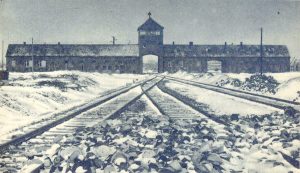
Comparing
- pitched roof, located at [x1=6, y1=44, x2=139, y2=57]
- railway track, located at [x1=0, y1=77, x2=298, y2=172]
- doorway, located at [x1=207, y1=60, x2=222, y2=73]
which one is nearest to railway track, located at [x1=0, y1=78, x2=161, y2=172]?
railway track, located at [x1=0, y1=77, x2=298, y2=172]

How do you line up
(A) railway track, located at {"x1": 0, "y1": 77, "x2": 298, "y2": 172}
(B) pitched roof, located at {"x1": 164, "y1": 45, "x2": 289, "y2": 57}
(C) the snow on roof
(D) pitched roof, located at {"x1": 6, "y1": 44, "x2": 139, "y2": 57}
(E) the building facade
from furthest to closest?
1. (B) pitched roof, located at {"x1": 164, "y1": 45, "x2": 289, "y2": 57}
2. (C) the snow on roof
3. (D) pitched roof, located at {"x1": 6, "y1": 44, "x2": 139, "y2": 57}
4. (E) the building facade
5. (A) railway track, located at {"x1": 0, "y1": 77, "x2": 298, "y2": 172}

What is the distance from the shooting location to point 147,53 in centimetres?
6147

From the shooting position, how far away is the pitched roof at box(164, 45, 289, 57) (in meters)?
64.8

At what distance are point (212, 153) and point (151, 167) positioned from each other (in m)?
1.09

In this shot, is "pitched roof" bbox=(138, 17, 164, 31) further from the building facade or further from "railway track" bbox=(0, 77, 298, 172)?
"railway track" bbox=(0, 77, 298, 172)

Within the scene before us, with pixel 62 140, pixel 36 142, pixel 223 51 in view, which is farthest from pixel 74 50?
pixel 36 142

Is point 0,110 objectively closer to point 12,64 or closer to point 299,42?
point 299,42

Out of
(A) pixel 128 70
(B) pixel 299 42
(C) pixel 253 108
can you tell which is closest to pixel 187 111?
(C) pixel 253 108

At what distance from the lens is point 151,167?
20.1ft

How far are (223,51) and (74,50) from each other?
25.2 meters

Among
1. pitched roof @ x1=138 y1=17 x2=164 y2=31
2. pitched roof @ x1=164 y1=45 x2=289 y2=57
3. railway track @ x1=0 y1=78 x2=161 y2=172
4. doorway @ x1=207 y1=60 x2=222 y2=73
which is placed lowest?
railway track @ x1=0 y1=78 x2=161 y2=172

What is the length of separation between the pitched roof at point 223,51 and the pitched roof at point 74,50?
675cm

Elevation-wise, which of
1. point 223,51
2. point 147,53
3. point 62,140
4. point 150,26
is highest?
point 150,26

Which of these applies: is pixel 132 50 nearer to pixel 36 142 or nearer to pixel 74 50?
pixel 74 50
